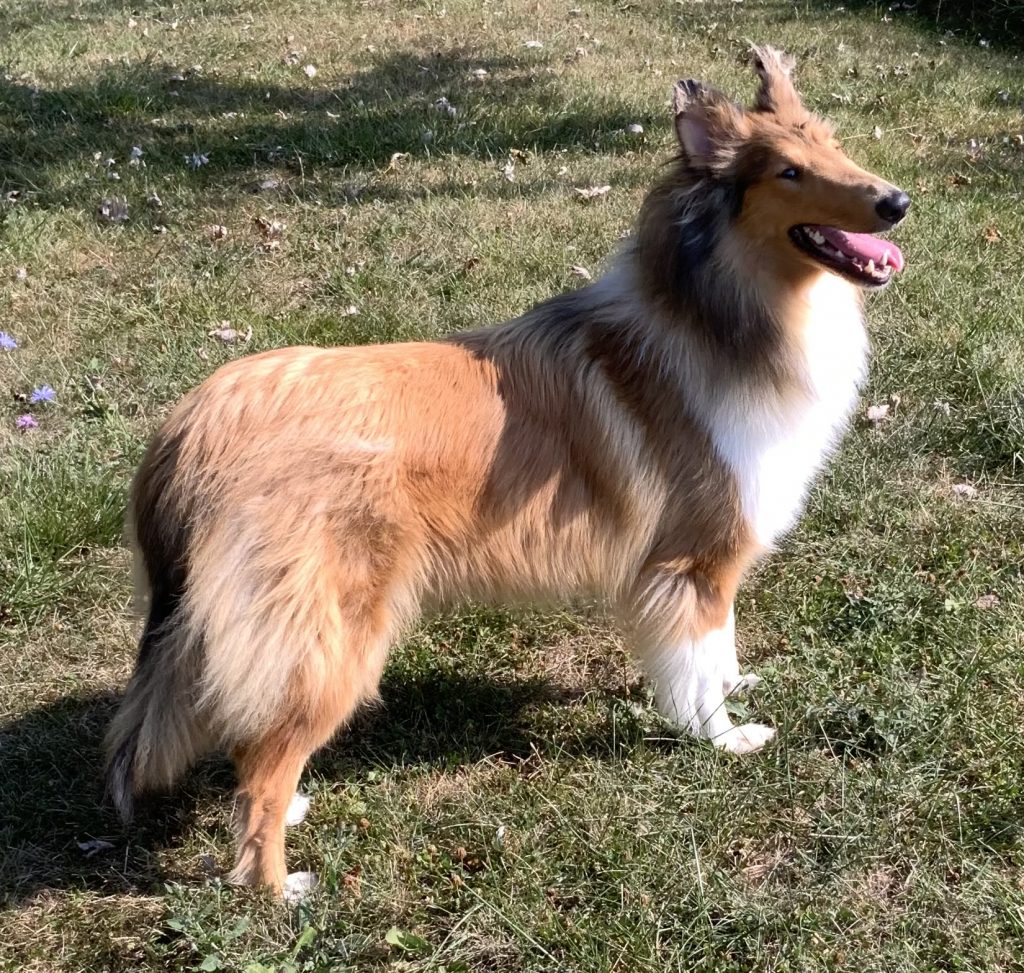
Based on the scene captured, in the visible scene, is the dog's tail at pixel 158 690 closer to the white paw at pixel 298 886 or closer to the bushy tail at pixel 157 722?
the bushy tail at pixel 157 722

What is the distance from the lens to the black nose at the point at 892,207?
99.7 inches

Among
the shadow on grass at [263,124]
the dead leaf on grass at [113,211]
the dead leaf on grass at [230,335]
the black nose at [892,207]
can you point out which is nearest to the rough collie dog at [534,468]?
the black nose at [892,207]

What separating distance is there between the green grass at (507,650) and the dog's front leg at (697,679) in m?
0.10

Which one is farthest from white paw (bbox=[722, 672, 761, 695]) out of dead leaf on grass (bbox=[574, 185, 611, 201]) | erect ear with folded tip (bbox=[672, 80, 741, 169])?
dead leaf on grass (bbox=[574, 185, 611, 201])

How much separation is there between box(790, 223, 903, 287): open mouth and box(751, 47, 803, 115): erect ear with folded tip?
44 centimetres

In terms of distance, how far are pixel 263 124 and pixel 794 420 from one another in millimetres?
6142

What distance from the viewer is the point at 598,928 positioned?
8.40 feet

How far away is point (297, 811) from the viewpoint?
2924 mm

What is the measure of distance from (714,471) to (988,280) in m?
3.51

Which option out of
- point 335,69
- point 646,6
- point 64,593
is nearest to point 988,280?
point 64,593

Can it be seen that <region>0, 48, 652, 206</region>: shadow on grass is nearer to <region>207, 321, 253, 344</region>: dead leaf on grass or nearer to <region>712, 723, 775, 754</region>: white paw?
<region>207, 321, 253, 344</region>: dead leaf on grass

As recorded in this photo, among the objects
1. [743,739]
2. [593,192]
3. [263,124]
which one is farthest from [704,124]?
[263,124]

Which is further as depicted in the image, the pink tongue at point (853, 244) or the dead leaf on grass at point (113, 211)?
the dead leaf on grass at point (113, 211)

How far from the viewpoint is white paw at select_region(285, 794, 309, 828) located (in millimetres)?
2908
